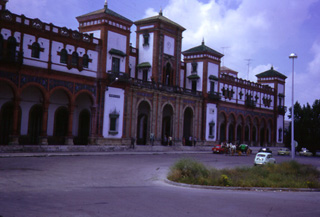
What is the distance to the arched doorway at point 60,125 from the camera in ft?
124

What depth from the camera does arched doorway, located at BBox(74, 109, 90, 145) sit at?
40531mm

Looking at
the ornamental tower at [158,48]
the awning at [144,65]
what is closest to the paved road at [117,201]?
the awning at [144,65]

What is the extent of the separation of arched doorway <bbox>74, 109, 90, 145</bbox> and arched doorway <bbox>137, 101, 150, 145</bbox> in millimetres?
9371

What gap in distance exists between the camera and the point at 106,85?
40.7 m

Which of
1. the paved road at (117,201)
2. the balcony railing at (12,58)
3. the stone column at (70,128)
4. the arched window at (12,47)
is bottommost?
the paved road at (117,201)

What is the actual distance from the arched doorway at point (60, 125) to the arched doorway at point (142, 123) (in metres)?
11.9

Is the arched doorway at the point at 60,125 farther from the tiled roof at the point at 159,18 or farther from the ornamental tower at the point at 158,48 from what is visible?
the tiled roof at the point at 159,18

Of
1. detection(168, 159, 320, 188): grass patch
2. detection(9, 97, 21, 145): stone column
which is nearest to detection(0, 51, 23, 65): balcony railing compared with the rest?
detection(9, 97, 21, 145): stone column

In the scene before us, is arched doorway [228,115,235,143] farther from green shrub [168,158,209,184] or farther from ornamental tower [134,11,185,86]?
green shrub [168,158,209,184]

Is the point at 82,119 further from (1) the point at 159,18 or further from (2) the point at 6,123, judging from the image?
(1) the point at 159,18

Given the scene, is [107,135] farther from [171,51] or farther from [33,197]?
[33,197]

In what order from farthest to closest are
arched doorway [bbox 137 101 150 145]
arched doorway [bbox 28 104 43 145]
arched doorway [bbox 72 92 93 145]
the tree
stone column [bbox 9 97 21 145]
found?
the tree, arched doorway [bbox 137 101 150 145], arched doorway [bbox 72 92 93 145], arched doorway [bbox 28 104 43 145], stone column [bbox 9 97 21 145]

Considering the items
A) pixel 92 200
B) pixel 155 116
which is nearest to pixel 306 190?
pixel 92 200

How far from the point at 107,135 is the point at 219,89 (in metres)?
25.7
